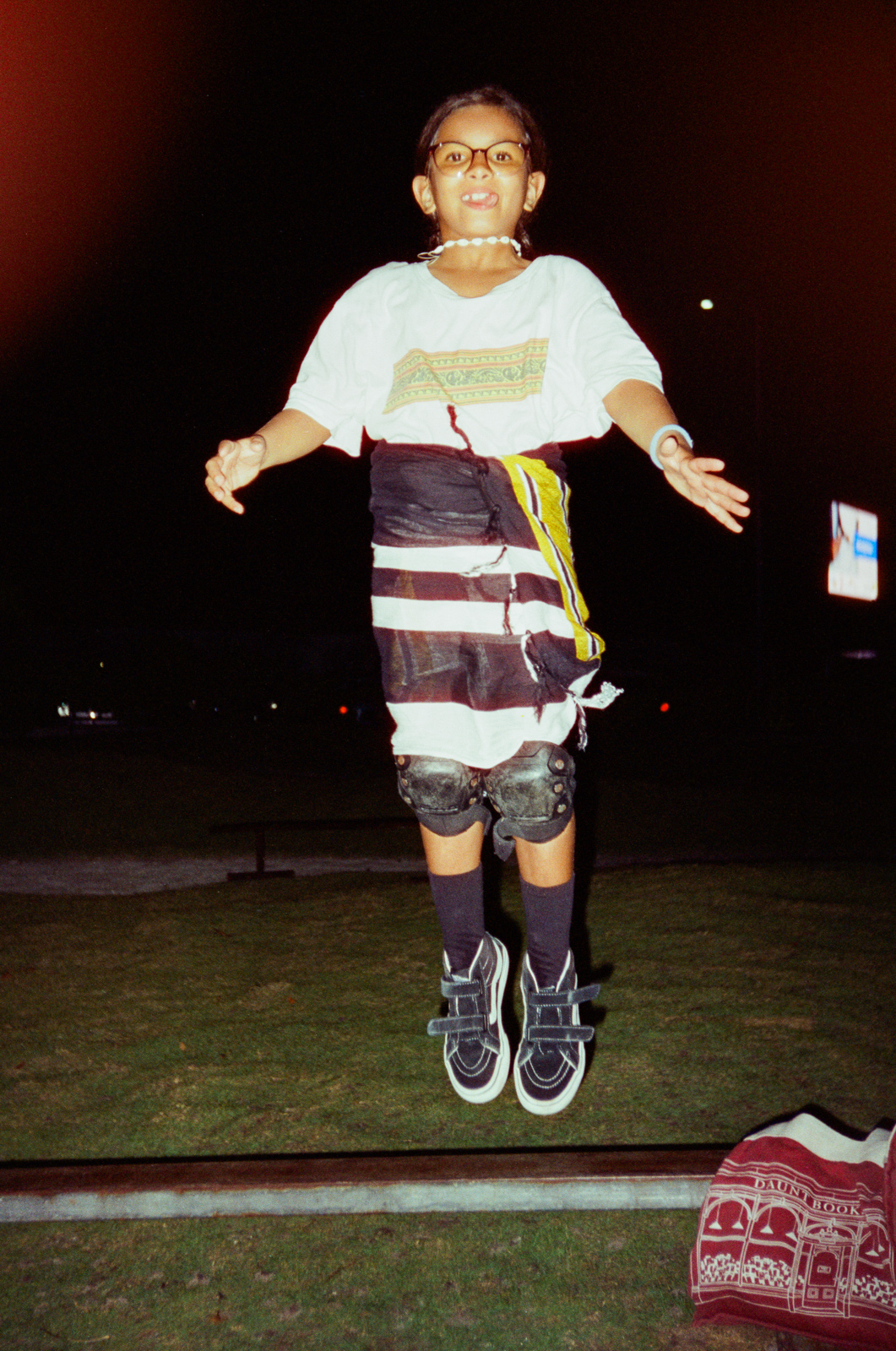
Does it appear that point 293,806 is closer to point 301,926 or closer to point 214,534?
point 301,926

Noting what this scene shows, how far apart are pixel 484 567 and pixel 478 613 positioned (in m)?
0.11

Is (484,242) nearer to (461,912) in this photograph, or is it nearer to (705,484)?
(705,484)

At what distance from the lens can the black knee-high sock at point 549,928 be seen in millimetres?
2436

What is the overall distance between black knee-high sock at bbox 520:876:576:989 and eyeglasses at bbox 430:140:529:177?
179cm

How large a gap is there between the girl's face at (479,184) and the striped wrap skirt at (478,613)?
2.13ft

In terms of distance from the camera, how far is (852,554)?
88.5ft

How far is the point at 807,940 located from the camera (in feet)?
13.0

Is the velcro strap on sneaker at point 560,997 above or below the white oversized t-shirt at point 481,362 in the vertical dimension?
below

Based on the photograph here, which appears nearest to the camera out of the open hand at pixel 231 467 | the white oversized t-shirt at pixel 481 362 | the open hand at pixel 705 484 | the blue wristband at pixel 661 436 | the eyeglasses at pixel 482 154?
the open hand at pixel 705 484

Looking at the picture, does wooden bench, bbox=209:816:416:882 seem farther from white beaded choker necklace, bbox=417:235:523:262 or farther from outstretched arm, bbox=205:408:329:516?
white beaded choker necklace, bbox=417:235:523:262

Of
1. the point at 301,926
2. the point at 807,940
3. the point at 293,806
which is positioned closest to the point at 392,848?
the point at 293,806

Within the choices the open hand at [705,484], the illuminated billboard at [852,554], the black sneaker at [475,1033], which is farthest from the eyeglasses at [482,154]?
the illuminated billboard at [852,554]

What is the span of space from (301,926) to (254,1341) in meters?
3.01

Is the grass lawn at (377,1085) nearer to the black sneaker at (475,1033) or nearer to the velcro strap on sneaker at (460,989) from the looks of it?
the black sneaker at (475,1033)
